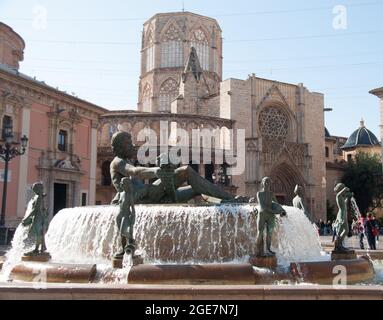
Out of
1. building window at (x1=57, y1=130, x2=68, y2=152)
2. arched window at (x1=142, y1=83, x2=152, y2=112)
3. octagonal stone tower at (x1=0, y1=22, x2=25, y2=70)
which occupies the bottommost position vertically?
building window at (x1=57, y1=130, x2=68, y2=152)

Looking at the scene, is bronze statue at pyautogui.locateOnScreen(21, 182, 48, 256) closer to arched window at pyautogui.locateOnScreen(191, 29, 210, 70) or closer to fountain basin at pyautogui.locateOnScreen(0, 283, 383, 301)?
fountain basin at pyautogui.locateOnScreen(0, 283, 383, 301)

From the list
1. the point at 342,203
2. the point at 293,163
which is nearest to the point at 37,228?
the point at 342,203

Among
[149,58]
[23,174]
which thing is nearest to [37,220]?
[23,174]

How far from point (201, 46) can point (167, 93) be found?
7.31 metres

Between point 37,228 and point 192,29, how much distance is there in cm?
5366

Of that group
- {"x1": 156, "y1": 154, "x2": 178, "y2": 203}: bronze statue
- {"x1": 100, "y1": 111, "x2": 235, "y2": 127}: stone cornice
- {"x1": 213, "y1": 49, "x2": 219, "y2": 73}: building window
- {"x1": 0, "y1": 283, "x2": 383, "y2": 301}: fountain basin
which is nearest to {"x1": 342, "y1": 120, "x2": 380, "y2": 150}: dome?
{"x1": 213, "y1": 49, "x2": 219, "y2": 73}: building window

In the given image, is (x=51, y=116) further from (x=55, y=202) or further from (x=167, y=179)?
(x=167, y=179)

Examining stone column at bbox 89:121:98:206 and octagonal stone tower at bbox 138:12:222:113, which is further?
octagonal stone tower at bbox 138:12:222:113

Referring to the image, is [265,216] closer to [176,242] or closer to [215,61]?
[176,242]

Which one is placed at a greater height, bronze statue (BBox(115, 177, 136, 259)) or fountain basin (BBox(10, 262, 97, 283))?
bronze statue (BBox(115, 177, 136, 259))

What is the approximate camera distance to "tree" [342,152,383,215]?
47.1 metres

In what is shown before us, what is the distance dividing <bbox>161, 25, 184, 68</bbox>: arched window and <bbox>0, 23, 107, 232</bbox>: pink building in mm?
27851

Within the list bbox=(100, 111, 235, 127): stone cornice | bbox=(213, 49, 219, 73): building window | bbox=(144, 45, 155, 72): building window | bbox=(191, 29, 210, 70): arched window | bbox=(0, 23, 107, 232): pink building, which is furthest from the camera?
bbox=(144, 45, 155, 72): building window

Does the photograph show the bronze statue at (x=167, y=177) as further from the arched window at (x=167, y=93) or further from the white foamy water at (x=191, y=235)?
the arched window at (x=167, y=93)
